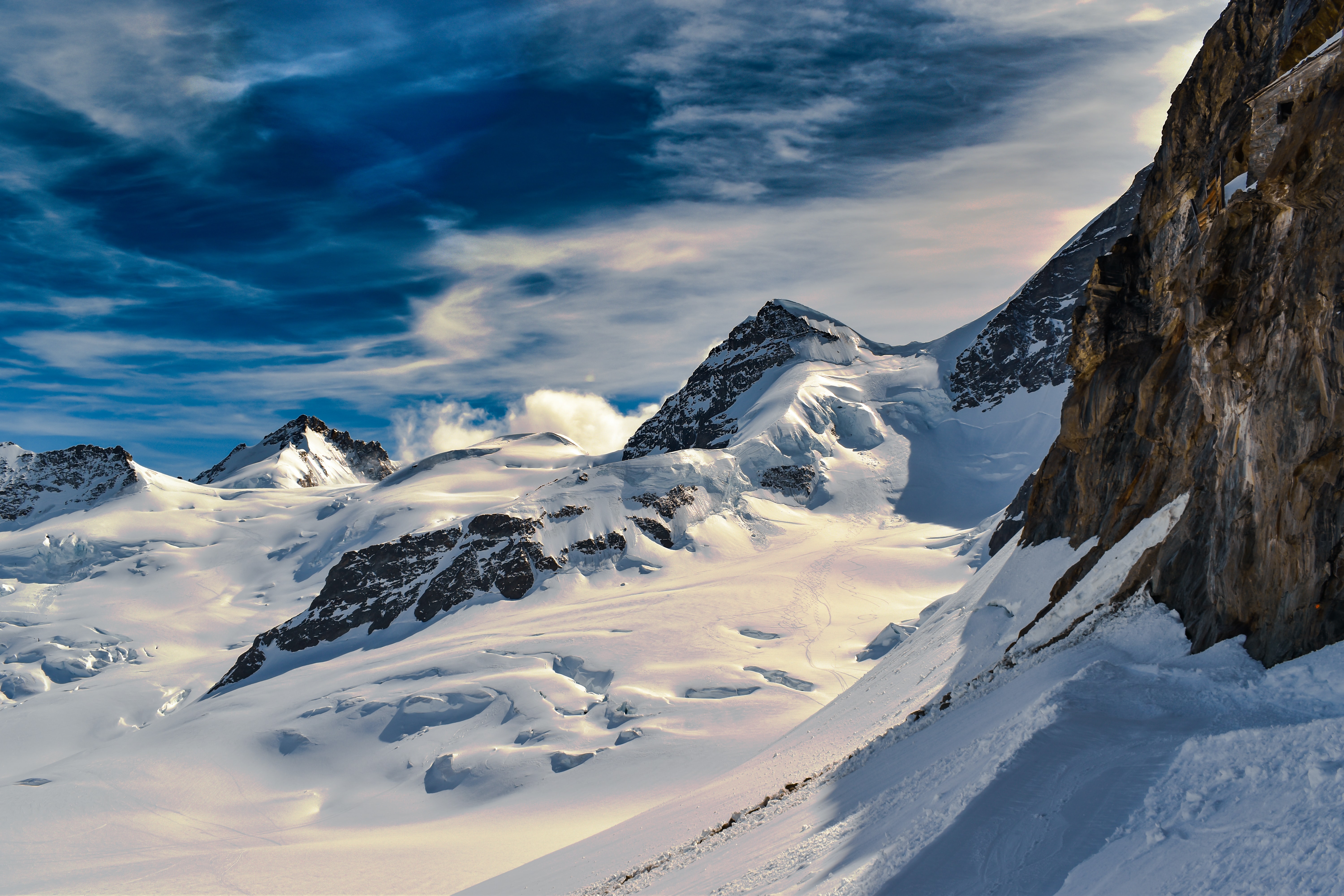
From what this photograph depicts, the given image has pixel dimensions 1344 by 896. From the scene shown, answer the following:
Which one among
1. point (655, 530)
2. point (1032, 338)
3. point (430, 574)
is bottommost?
point (655, 530)

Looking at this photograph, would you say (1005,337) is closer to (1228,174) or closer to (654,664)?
(654,664)

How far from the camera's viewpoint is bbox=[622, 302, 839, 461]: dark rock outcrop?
184 m

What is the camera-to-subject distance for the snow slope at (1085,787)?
7.86 m

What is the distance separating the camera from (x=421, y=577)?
10394cm

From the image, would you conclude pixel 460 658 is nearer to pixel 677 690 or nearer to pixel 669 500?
pixel 677 690

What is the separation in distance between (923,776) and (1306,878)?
641 cm

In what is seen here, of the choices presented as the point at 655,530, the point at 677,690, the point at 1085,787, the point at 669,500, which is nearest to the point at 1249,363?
the point at 1085,787

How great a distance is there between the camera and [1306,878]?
691 centimetres

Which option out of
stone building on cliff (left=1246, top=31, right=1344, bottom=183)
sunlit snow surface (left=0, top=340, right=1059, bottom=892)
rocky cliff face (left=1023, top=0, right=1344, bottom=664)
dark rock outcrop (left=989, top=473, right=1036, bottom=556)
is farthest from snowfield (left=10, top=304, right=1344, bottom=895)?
stone building on cliff (left=1246, top=31, right=1344, bottom=183)

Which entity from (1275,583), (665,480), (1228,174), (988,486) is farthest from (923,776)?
(988,486)

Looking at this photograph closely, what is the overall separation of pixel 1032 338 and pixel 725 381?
68.7 metres

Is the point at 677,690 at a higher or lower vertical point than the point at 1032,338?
lower

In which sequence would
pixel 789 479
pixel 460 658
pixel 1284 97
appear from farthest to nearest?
pixel 789 479 → pixel 460 658 → pixel 1284 97

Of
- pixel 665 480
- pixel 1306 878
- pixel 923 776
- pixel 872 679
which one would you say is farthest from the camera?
pixel 665 480
